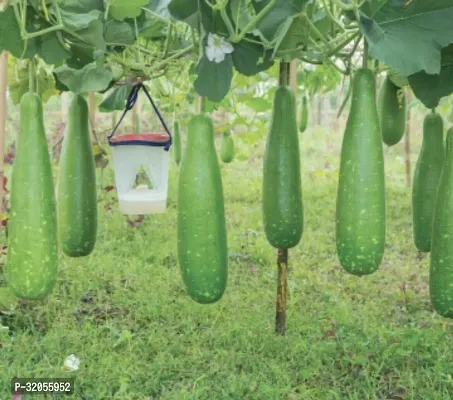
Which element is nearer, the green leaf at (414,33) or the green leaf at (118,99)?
the green leaf at (414,33)

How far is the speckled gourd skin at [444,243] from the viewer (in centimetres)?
139

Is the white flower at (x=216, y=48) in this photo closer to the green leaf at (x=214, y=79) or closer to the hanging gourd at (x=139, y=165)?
the green leaf at (x=214, y=79)

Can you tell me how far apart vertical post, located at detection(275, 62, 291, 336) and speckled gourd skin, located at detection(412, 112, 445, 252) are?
464mm

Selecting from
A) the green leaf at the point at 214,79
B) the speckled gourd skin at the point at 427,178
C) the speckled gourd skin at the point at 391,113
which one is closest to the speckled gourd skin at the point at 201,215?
the green leaf at the point at 214,79

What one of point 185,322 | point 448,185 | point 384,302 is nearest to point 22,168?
point 448,185

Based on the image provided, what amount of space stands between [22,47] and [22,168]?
0.29 metres

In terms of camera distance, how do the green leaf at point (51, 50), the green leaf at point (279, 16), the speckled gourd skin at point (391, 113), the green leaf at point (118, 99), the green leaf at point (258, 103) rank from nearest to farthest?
the green leaf at point (279, 16)
the green leaf at point (51, 50)
the speckled gourd skin at point (391, 113)
the green leaf at point (118, 99)
the green leaf at point (258, 103)

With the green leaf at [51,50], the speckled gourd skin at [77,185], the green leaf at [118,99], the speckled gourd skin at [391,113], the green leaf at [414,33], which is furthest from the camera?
the green leaf at [118,99]

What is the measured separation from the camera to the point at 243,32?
132 centimetres

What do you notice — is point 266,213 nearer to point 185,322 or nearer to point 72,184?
point 72,184

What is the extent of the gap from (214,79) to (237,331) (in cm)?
178

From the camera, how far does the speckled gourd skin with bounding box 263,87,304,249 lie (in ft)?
5.63

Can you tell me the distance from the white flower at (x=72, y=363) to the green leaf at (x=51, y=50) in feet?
4.76

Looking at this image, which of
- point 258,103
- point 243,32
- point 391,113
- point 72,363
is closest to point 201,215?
point 243,32
